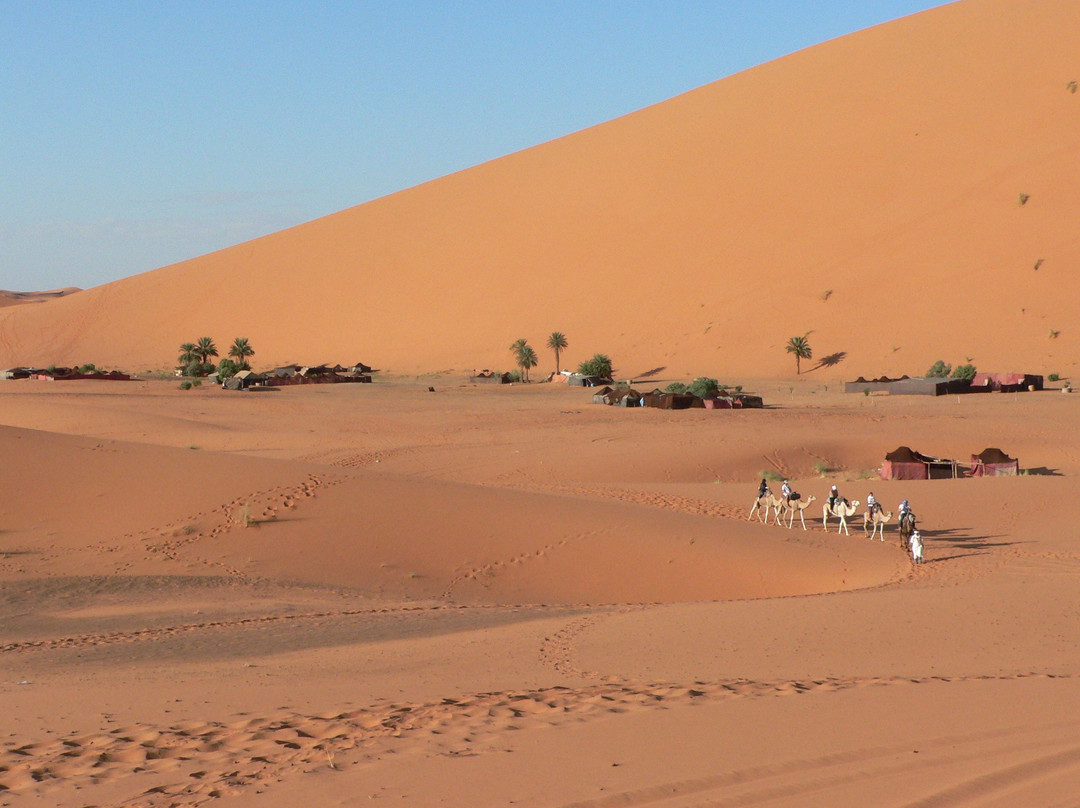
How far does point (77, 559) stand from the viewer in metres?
15.2

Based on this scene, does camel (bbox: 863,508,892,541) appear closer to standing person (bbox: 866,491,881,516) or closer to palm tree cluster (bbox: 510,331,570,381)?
standing person (bbox: 866,491,881,516)

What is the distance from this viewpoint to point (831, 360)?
Answer: 180ft

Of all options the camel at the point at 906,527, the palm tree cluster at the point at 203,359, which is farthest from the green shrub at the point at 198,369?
the camel at the point at 906,527

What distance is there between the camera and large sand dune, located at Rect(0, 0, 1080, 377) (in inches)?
2283

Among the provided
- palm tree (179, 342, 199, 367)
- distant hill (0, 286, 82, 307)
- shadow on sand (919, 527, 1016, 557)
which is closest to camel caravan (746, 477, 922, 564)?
shadow on sand (919, 527, 1016, 557)

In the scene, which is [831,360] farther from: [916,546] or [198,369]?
[916,546]

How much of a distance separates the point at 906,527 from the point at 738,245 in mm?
55323

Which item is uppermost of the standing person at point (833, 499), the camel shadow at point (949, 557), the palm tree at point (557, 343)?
the palm tree at point (557, 343)

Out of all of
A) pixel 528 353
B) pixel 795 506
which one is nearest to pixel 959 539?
pixel 795 506

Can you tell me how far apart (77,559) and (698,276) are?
57384mm

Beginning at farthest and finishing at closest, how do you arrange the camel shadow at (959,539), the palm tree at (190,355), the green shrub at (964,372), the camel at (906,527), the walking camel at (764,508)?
the palm tree at (190,355) < the green shrub at (964,372) < the walking camel at (764,508) < the camel shadow at (959,539) < the camel at (906,527)

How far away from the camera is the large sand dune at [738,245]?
58000 millimetres

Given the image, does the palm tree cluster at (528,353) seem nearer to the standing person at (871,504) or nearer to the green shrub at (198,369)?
the green shrub at (198,369)

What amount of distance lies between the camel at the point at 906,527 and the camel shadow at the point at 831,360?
3784cm
